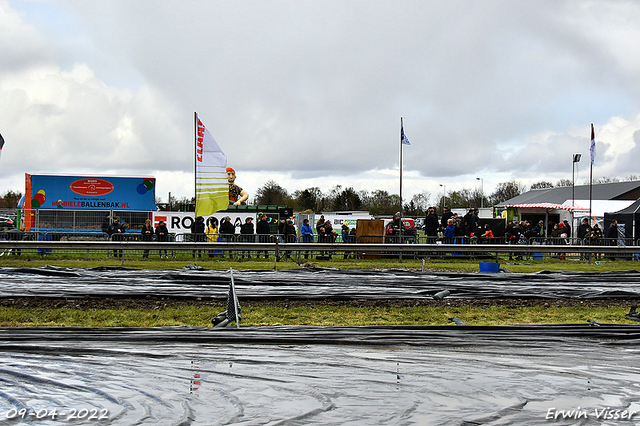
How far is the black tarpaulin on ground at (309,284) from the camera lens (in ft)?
33.8

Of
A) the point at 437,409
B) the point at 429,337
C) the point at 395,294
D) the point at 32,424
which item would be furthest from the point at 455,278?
the point at 32,424

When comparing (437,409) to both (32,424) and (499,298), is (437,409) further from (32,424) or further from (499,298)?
(499,298)

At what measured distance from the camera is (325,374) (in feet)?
15.9

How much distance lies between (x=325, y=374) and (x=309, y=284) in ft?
21.2

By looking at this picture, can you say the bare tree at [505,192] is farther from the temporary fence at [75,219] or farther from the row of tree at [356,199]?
the temporary fence at [75,219]

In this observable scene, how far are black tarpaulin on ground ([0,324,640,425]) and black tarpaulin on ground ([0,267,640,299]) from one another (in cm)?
382

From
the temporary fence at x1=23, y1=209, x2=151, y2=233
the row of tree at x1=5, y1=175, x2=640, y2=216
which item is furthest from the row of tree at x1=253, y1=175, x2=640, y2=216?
the temporary fence at x1=23, y1=209, x2=151, y2=233

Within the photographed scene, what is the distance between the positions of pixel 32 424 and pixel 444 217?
19625 mm

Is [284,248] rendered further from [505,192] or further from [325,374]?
[505,192]

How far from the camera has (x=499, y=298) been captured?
1075cm

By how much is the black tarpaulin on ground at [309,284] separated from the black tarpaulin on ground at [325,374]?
3.82 metres

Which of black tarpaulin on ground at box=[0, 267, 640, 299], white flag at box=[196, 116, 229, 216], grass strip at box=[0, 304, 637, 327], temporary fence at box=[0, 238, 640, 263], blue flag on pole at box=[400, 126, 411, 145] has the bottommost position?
grass strip at box=[0, 304, 637, 327]

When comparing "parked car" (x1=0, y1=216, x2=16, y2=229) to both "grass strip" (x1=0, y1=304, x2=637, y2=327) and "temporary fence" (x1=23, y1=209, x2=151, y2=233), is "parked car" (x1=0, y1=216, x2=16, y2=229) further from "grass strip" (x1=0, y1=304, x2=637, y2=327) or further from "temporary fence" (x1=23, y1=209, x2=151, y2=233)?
"grass strip" (x1=0, y1=304, x2=637, y2=327)

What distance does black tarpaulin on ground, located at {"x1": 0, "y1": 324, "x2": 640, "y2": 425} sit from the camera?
3.91 meters
